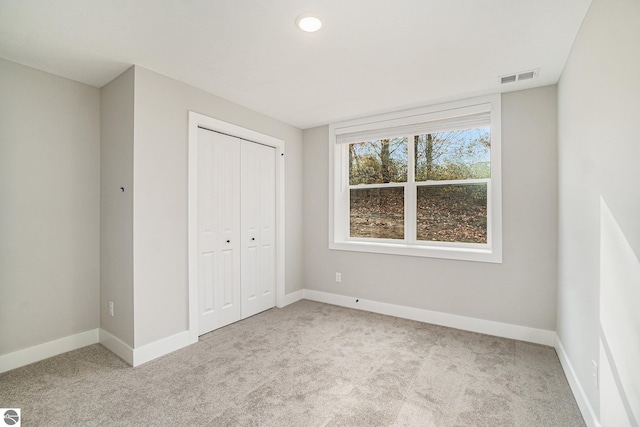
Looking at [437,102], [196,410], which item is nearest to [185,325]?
[196,410]

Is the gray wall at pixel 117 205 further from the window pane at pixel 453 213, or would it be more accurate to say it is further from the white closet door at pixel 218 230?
the window pane at pixel 453 213

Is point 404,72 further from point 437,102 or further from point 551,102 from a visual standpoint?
point 551,102

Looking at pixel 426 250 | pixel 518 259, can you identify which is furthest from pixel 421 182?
pixel 518 259

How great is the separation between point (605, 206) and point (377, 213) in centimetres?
252

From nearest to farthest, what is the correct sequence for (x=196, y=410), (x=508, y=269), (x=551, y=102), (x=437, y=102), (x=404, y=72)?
(x=196, y=410) < (x=404, y=72) < (x=551, y=102) < (x=508, y=269) < (x=437, y=102)

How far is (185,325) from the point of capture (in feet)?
9.38

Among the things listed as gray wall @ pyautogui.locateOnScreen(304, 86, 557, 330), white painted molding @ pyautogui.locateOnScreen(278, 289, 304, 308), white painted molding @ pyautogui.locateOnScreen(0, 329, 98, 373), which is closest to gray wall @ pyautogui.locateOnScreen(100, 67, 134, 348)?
white painted molding @ pyautogui.locateOnScreen(0, 329, 98, 373)

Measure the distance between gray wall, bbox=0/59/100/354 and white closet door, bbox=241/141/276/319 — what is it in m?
1.44

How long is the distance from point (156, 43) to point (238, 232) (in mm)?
1971

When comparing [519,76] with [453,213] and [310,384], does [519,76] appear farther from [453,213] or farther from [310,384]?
[310,384]

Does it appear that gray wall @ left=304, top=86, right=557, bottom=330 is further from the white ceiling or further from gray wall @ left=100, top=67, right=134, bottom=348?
gray wall @ left=100, top=67, right=134, bottom=348

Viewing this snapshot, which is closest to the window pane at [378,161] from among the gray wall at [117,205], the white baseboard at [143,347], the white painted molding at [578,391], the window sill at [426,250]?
the window sill at [426,250]

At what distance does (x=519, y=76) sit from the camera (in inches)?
104

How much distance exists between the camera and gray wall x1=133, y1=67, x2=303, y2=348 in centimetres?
253
